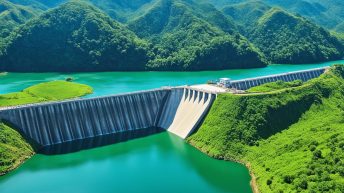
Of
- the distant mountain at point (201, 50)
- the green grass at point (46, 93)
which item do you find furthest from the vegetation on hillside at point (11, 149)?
the distant mountain at point (201, 50)

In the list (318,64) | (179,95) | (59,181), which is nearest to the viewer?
(59,181)

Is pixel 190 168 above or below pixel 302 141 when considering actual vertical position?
below

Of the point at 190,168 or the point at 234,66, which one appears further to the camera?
the point at 234,66

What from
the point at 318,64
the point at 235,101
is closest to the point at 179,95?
the point at 235,101

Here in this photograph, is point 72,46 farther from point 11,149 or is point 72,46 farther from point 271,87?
point 11,149

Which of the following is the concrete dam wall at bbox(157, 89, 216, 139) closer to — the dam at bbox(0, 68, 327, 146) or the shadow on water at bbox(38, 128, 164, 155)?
the dam at bbox(0, 68, 327, 146)

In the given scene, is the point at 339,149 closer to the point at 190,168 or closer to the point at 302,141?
the point at 302,141

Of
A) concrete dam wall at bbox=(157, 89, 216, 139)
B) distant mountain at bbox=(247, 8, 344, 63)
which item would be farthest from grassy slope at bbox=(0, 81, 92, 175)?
distant mountain at bbox=(247, 8, 344, 63)

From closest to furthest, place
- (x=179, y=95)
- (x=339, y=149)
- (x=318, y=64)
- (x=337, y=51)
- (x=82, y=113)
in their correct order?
(x=339, y=149)
(x=82, y=113)
(x=179, y=95)
(x=318, y=64)
(x=337, y=51)
